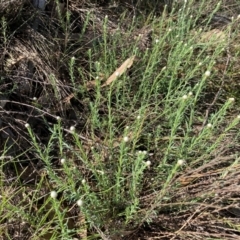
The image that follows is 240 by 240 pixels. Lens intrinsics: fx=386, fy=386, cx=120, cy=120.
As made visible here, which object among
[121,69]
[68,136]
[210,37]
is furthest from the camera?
[210,37]

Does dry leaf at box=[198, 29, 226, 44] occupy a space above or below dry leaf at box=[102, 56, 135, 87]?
below

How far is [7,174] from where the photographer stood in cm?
190

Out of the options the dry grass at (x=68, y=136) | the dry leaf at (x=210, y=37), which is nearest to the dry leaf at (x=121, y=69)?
the dry grass at (x=68, y=136)

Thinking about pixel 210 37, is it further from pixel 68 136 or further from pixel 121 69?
pixel 68 136

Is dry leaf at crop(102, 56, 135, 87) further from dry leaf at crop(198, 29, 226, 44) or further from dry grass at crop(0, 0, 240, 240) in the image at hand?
dry leaf at crop(198, 29, 226, 44)

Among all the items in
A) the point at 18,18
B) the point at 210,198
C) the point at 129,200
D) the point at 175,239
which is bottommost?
the point at 175,239

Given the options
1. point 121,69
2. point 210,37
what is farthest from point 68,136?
point 210,37

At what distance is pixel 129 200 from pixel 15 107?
0.88m

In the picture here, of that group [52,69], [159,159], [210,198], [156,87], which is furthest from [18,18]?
[210,198]

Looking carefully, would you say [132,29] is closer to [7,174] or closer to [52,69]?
[52,69]

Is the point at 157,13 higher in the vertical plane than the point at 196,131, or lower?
higher

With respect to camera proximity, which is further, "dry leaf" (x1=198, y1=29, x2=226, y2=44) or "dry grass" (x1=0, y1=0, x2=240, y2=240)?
"dry leaf" (x1=198, y1=29, x2=226, y2=44)

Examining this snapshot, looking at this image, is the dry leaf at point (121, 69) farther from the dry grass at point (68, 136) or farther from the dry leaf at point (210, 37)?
the dry leaf at point (210, 37)

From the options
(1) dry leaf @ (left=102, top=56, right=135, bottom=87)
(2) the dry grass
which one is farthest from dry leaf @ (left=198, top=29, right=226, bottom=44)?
(1) dry leaf @ (left=102, top=56, right=135, bottom=87)
